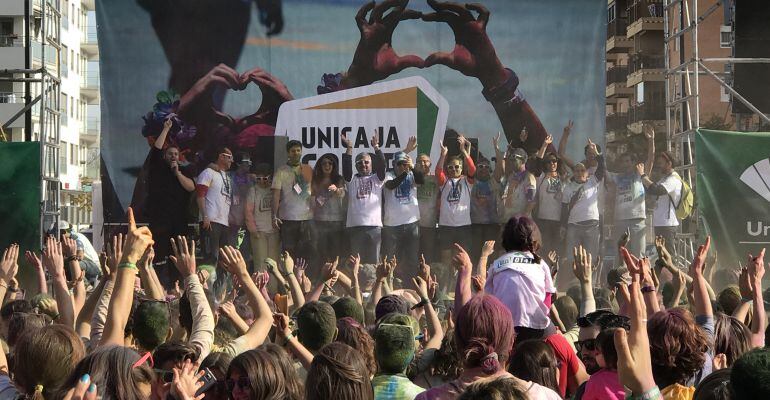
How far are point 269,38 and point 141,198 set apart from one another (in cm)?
202

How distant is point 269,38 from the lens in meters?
10.0

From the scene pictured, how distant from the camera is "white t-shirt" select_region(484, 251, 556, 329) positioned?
4.87 metres

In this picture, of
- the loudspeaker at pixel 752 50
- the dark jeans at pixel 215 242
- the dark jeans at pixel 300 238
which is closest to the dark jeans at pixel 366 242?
the dark jeans at pixel 300 238

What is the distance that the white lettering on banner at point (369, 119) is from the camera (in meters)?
10.0

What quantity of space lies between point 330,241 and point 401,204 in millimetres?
801

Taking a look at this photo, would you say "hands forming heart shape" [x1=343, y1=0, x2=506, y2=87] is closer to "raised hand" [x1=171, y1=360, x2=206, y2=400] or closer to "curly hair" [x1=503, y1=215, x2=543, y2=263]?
"curly hair" [x1=503, y1=215, x2=543, y2=263]

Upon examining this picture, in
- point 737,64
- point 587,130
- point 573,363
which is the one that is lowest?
point 573,363

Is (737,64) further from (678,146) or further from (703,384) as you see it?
(703,384)

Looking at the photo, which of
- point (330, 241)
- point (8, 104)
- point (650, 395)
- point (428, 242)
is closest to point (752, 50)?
point (428, 242)

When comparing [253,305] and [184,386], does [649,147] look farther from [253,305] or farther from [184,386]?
[184,386]

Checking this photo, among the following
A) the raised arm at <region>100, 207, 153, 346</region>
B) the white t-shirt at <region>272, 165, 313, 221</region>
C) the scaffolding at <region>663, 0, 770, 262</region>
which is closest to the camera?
the raised arm at <region>100, 207, 153, 346</region>

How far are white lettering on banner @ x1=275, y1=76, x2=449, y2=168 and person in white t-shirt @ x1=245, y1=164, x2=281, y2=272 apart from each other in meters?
0.26

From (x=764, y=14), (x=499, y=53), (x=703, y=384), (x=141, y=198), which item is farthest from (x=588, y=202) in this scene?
(x=703, y=384)

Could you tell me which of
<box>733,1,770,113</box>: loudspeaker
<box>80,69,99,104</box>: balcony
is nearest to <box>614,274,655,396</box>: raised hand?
<box>733,1,770,113</box>: loudspeaker
